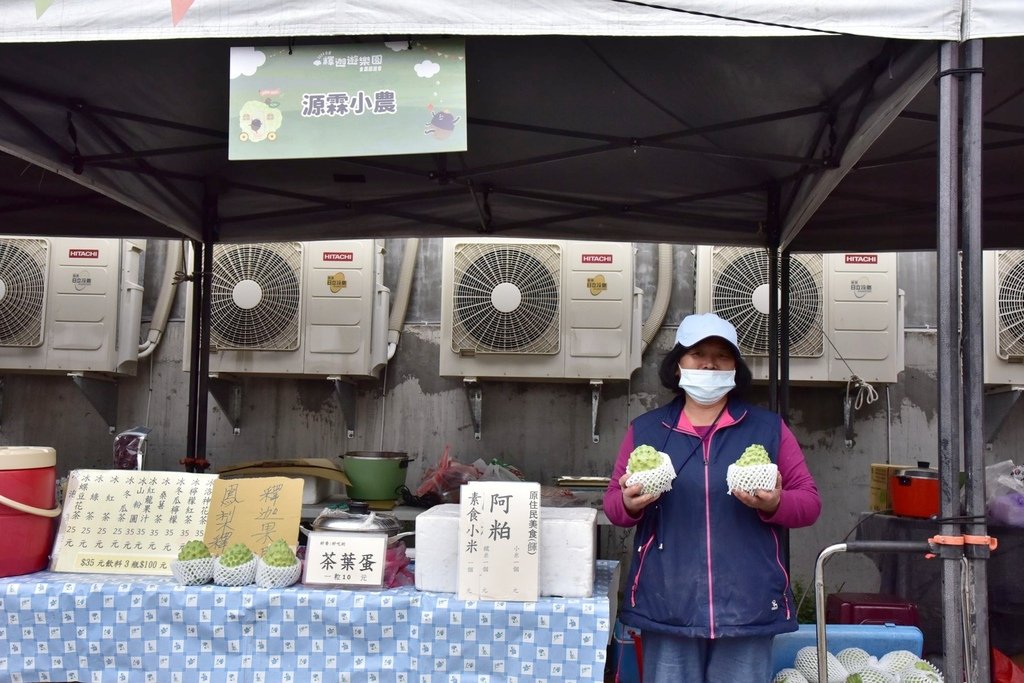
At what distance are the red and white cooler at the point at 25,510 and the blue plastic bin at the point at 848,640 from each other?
2707 millimetres

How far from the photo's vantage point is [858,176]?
4.33m

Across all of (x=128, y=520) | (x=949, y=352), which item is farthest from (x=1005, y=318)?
(x=128, y=520)

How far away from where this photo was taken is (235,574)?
2619 mm

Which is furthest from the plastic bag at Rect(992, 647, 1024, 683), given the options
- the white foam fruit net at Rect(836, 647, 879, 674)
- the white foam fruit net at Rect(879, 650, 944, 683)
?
the white foam fruit net at Rect(836, 647, 879, 674)

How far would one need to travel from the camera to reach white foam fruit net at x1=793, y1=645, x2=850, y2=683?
2955 mm

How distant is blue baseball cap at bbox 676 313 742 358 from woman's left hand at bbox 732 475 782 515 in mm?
496

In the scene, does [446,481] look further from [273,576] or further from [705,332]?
[705,332]

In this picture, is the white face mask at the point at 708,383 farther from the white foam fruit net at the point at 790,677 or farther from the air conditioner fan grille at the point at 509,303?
the air conditioner fan grille at the point at 509,303

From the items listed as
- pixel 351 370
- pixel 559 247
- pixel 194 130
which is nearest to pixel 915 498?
pixel 559 247

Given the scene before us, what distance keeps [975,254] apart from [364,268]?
4046 mm

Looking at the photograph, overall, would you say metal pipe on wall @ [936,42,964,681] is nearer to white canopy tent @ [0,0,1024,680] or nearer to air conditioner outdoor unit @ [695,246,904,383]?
white canopy tent @ [0,0,1024,680]

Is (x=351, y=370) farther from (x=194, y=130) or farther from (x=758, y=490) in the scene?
(x=758, y=490)

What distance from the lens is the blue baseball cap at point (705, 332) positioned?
2.72 metres

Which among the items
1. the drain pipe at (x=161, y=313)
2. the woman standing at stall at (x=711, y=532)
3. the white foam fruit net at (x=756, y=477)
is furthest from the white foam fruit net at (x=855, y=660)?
the drain pipe at (x=161, y=313)
